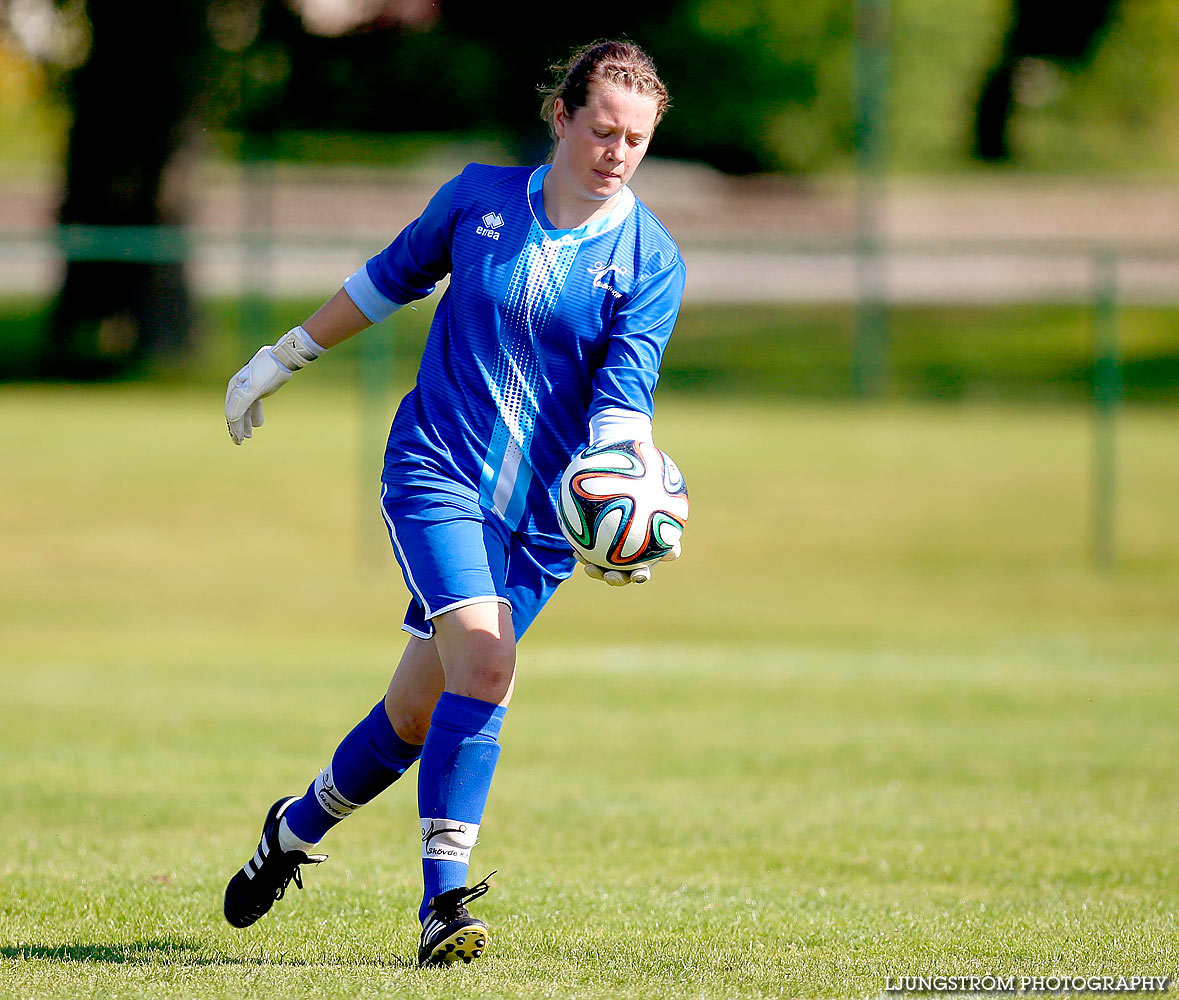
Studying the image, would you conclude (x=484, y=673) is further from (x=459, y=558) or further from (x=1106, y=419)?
(x=1106, y=419)

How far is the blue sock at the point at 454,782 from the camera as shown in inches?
165

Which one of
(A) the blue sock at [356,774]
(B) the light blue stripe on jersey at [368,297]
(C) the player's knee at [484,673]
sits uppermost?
(B) the light blue stripe on jersey at [368,297]

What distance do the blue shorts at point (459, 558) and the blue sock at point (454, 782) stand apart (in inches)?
10.5

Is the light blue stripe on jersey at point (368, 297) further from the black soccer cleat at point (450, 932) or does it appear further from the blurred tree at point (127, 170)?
the blurred tree at point (127, 170)

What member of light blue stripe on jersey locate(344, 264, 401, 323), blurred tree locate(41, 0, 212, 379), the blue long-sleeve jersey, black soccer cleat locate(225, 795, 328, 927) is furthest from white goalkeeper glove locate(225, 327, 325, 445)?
blurred tree locate(41, 0, 212, 379)

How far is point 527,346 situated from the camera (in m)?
4.38

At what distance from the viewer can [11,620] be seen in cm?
1242

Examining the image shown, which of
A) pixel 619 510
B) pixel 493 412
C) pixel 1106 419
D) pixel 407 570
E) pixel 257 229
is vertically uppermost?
pixel 493 412

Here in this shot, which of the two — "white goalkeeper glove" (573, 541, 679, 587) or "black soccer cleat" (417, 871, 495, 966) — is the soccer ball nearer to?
"white goalkeeper glove" (573, 541, 679, 587)

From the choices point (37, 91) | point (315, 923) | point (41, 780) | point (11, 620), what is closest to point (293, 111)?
point (37, 91)

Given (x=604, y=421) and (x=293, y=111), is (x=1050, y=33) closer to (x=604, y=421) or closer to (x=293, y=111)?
(x=293, y=111)

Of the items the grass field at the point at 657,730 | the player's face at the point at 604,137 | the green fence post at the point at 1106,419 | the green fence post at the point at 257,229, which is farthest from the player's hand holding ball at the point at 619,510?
the green fence post at the point at 257,229

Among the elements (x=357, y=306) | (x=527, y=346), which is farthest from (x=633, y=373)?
(x=357, y=306)

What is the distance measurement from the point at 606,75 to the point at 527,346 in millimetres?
716
